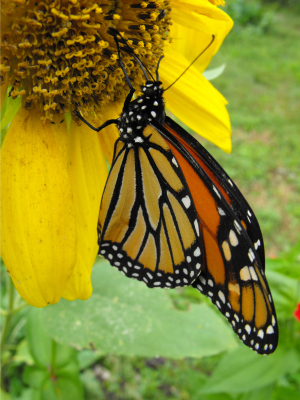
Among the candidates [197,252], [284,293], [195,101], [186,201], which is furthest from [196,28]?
[284,293]

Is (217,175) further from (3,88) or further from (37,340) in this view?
(37,340)

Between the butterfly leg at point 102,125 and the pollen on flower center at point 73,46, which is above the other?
the pollen on flower center at point 73,46

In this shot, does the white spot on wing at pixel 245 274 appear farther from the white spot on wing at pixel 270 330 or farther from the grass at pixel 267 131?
the grass at pixel 267 131

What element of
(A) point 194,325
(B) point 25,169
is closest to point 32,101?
(B) point 25,169

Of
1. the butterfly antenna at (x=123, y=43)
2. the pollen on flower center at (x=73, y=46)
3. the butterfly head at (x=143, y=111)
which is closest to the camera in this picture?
the pollen on flower center at (x=73, y=46)

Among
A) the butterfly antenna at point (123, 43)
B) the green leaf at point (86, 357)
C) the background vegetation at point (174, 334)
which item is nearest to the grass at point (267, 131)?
the background vegetation at point (174, 334)

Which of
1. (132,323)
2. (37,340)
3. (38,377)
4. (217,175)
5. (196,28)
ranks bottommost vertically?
(38,377)
